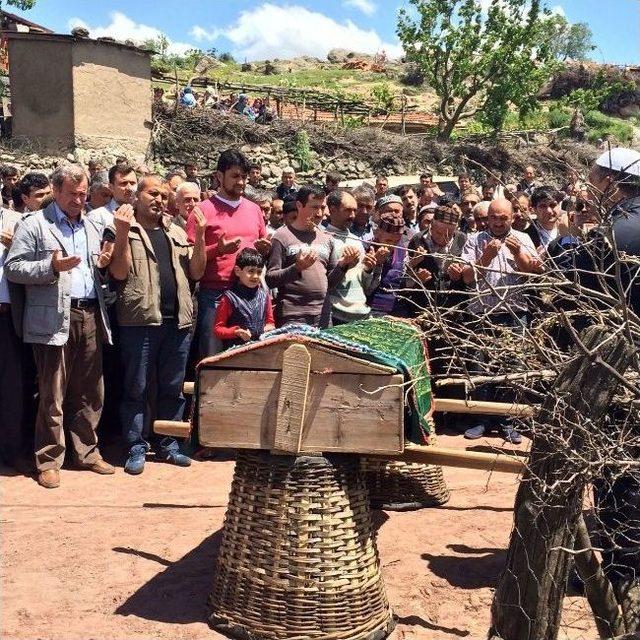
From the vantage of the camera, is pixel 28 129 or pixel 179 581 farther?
pixel 28 129

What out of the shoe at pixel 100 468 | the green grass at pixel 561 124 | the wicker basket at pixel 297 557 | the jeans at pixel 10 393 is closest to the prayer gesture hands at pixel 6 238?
the jeans at pixel 10 393

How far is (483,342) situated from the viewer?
309cm

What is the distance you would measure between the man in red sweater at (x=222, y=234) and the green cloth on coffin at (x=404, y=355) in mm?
1759

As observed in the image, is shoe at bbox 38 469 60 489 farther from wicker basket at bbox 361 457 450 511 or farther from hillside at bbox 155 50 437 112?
hillside at bbox 155 50 437 112

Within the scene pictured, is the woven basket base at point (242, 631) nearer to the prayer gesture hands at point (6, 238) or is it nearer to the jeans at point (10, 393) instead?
the jeans at point (10, 393)

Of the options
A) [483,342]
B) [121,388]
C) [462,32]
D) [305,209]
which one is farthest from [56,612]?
[462,32]

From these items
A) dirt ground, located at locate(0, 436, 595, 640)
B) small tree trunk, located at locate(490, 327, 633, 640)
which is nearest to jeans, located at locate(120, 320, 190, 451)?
dirt ground, located at locate(0, 436, 595, 640)

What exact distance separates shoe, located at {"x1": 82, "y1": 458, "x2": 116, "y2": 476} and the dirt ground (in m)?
Result: 0.10

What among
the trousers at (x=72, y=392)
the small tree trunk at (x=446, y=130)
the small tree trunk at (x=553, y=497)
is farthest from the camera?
the small tree trunk at (x=446, y=130)

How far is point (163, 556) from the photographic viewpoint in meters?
4.82

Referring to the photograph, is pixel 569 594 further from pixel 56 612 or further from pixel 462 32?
pixel 462 32

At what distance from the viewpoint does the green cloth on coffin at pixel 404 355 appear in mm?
3857

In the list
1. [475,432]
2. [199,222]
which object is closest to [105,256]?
[199,222]

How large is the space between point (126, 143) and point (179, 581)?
53.8 feet
